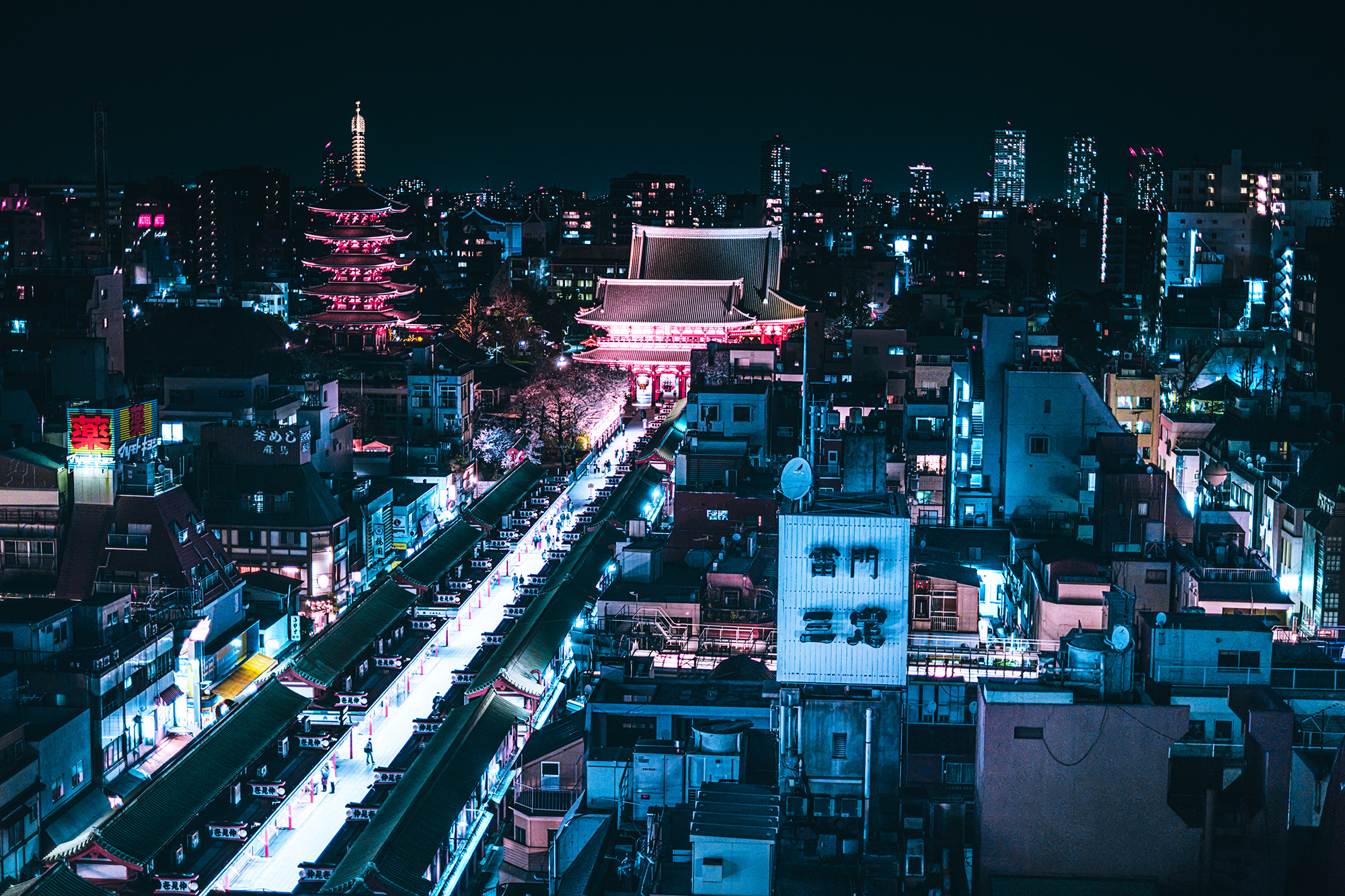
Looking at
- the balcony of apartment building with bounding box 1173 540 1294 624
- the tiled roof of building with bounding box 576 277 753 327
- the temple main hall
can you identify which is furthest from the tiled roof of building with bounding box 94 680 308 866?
the tiled roof of building with bounding box 576 277 753 327

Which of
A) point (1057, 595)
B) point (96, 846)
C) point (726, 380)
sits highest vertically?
point (726, 380)

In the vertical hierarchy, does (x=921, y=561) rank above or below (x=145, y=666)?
above

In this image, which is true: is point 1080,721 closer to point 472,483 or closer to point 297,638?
point 297,638

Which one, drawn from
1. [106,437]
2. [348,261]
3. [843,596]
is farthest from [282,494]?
[348,261]

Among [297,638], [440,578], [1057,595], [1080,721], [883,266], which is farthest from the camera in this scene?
[883,266]

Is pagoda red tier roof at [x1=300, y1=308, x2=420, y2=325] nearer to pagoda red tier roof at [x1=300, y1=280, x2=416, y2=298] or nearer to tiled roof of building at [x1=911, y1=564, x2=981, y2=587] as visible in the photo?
pagoda red tier roof at [x1=300, y1=280, x2=416, y2=298]

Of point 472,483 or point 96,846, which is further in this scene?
point 472,483

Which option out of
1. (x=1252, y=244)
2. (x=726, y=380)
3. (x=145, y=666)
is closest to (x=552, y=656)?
(x=145, y=666)
